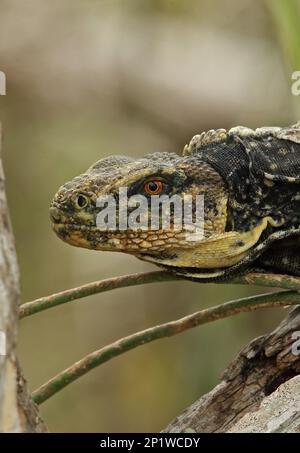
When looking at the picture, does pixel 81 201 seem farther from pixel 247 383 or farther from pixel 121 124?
pixel 121 124

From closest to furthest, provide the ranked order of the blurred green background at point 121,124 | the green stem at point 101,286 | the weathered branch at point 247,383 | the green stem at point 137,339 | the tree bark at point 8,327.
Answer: the tree bark at point 8,327 → the green stem at point 101,286 → the green stem at point 137,339 → the weathered branch at point 247,383 → the blurred green background at point 121,124

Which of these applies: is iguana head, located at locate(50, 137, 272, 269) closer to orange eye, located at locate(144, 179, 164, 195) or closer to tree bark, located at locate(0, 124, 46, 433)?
orange eye, located at locate(144, 179, 164, 195)

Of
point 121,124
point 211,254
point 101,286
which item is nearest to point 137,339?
point 101,286

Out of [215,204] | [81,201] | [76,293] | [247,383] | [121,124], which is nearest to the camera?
[76,293]

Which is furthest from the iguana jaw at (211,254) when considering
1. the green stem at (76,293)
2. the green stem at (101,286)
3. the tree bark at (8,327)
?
the tree bark at (8,327)

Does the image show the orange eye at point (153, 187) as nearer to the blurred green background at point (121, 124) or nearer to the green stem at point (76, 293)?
the green stem at point (76, 293)

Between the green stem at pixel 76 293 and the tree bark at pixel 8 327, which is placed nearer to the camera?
the tree bark at pixel 8 327
